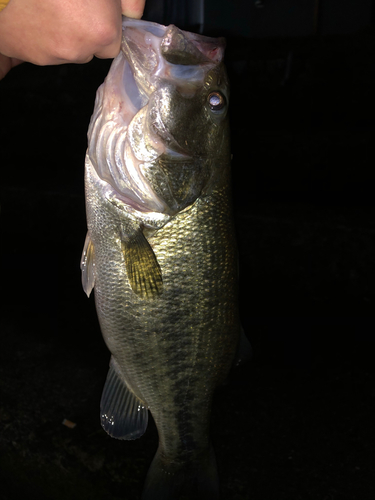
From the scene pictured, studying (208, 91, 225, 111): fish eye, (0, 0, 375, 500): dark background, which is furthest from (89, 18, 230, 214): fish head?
(0, 0, 375, 500): dark background

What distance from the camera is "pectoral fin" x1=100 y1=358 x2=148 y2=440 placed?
1.36 meters

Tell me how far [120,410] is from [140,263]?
1.83 feet

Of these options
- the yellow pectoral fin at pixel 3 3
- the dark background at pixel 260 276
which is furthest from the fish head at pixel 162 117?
the dark background at pixel 260 276

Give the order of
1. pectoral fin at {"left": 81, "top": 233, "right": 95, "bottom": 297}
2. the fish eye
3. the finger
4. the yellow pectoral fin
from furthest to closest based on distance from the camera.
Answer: pectoral fin at {"left": 81, "top": 233, "right": 95, "bottom": 297} → the fish eye → the finger → the yellow pectoral fin

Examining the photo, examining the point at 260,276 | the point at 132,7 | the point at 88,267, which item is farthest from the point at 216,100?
the point at 260,276

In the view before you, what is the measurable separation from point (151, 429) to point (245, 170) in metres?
2.35

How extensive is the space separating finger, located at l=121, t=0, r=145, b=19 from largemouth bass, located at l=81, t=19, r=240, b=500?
0.06 meters

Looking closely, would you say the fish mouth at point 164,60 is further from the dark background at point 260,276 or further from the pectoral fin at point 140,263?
the dark background at point 260,276

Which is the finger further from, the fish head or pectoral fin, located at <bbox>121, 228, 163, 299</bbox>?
pectoral fin, located at <bbox>121, 228, 163, 299</bbox>

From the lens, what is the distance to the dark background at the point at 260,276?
1974 mm

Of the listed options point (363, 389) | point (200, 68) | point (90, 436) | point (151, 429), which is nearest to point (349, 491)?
point (363, 389)

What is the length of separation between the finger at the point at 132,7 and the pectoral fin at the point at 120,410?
103 centimetres

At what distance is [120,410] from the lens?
4.50 ft

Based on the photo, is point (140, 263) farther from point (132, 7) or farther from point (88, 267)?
point (132, 7)
